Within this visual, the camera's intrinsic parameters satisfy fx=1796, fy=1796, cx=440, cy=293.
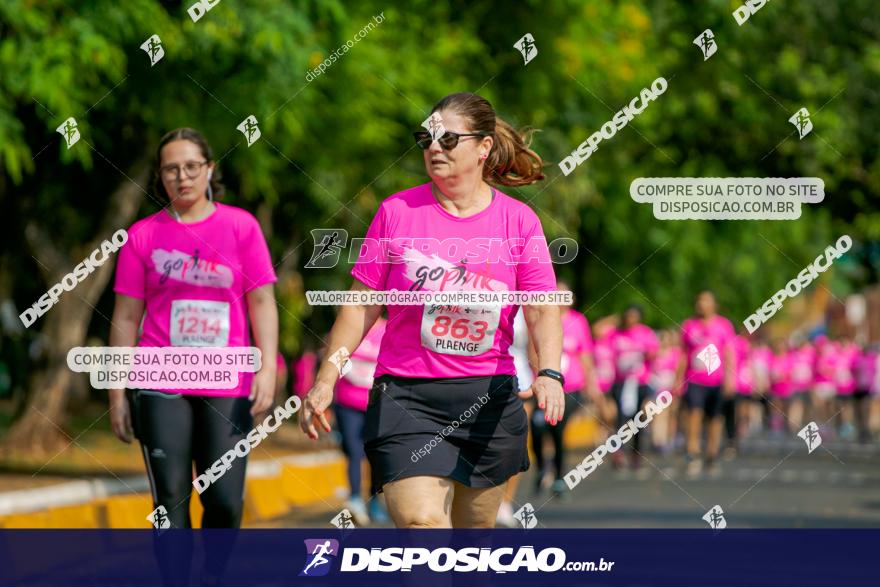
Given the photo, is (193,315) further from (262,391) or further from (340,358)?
(340,358)

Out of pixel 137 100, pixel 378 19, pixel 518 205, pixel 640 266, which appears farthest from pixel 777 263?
pixel 518 205

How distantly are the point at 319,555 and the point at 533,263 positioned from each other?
4.94 ft

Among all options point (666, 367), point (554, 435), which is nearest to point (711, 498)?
point (554, 435)

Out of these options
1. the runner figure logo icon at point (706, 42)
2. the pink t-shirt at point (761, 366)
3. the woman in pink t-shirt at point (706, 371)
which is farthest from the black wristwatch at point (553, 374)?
the pink t-shirt at point (761, 366)

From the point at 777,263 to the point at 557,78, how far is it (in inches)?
780

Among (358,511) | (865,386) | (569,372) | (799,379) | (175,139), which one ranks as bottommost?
(175,139)

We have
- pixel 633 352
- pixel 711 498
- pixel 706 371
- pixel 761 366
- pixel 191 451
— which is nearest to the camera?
pixel 191 451

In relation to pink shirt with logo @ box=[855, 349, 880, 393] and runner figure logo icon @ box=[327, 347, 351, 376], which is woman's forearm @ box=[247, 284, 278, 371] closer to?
runner figure logo icon @ box=[327, 347, 351, 376]

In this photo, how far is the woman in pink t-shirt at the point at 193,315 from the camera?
270 inches

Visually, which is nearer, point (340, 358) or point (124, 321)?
point (340, 358)

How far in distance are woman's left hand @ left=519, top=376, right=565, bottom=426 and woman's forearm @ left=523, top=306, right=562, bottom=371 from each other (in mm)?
147

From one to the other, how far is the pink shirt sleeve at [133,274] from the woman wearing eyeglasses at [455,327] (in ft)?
4.52

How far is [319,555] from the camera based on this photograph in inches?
262

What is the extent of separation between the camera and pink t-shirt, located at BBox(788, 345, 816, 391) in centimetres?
3428
